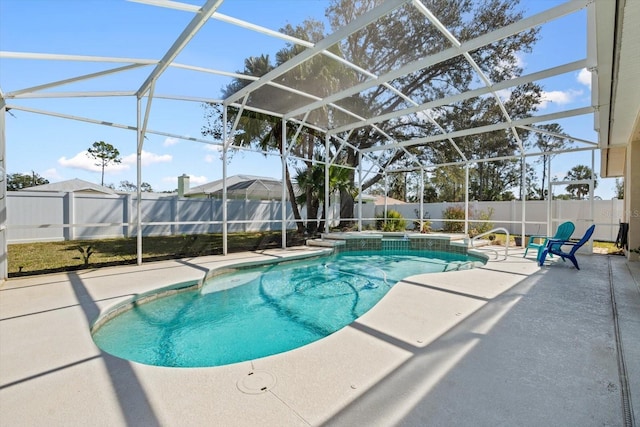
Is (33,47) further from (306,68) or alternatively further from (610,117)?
(610,117)

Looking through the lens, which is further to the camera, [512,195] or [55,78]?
[512,195]

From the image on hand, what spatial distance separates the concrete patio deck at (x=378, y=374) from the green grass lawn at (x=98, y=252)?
2.86 meters

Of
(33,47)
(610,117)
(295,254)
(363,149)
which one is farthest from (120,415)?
(363,149)

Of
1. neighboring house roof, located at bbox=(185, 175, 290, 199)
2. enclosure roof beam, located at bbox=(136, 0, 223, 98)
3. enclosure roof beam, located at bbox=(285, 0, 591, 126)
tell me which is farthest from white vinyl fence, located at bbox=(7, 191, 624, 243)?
enclosure roof beam, located at bbox=(285, 0, 591, 126)

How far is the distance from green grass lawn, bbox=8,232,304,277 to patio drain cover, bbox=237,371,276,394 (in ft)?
19.9

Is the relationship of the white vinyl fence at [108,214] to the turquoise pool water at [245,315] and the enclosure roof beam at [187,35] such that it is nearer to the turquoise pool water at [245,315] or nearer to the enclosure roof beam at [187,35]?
the turquoise pool water at [245,315]

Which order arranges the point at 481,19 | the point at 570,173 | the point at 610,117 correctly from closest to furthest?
1. the point at 481,19
2. the point at 610,117
3. the point at 570,173

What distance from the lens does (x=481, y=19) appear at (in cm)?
564

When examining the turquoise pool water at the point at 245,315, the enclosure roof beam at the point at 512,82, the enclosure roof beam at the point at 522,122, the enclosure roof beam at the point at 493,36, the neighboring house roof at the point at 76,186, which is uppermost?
the enclosure roof beam at the point at 493,36

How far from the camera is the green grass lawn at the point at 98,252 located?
655cm

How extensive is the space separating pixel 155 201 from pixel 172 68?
8934 millimetres

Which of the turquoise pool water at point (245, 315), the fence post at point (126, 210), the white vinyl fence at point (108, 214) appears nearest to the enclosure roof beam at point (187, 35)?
the white vinyl fence at point (108, 214)

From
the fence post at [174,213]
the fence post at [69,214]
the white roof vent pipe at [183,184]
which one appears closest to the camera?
Answer: the fence post at [69,214]

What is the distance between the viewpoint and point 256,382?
2176mm
